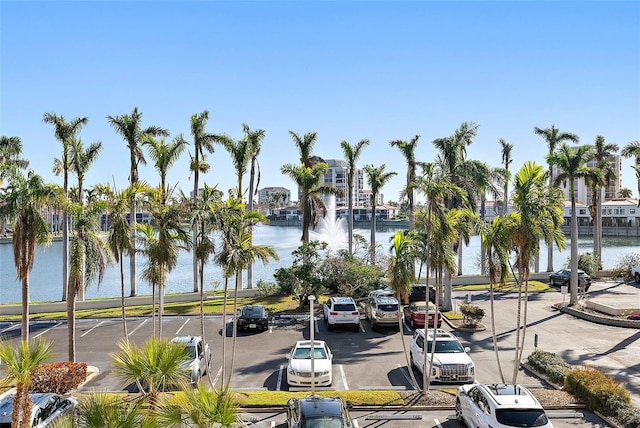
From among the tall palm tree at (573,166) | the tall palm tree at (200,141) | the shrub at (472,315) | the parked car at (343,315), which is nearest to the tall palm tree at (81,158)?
the tall palm tree at (200,141)

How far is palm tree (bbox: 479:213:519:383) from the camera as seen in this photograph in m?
15.0

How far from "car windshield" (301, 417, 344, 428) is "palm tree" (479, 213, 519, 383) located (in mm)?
6095

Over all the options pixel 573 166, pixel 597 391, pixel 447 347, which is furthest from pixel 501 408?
pixel 573 166

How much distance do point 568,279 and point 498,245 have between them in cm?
2467

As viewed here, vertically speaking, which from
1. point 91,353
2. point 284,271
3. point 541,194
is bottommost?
point 91,353

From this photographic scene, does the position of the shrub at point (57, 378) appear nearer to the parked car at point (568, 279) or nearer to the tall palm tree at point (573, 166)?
the tall palm tree at point (573, 166)

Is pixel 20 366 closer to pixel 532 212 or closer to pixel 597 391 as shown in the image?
pixel 532 212

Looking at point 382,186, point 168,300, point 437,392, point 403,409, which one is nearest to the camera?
point 403,409

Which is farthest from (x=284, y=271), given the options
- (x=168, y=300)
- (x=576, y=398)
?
A: (x=576, y=398)

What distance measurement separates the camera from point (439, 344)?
18297 millimetres

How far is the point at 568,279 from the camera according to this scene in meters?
36.6

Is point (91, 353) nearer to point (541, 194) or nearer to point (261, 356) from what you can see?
point (261, 356)

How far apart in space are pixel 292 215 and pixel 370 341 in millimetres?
163079

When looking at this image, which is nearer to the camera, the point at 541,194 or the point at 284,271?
the point at 541,194
